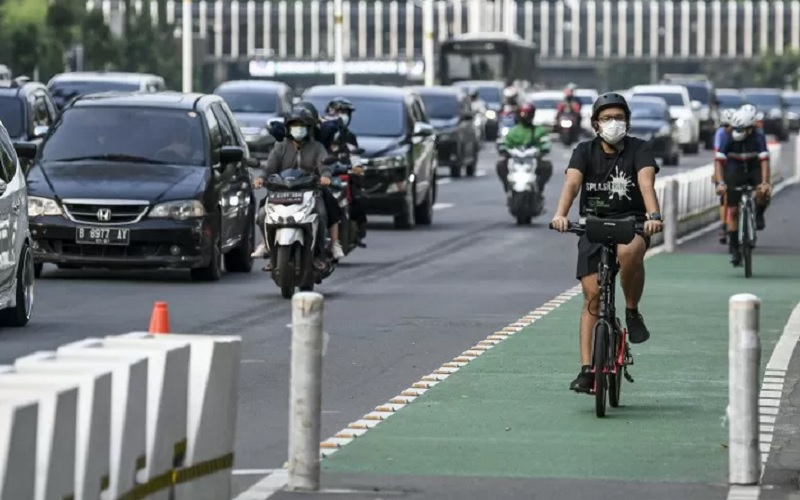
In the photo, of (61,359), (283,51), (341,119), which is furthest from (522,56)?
(283,51)

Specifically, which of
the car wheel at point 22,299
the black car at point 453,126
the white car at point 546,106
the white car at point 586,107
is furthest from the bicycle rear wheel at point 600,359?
the white car at point 546,106

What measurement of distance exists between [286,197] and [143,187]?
1.99 metres

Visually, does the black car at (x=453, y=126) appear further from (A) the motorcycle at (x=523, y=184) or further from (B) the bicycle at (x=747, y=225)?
(B) the bicycle at (x=747, y=225)

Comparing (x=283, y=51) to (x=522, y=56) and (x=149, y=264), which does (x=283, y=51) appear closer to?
(x=522, y=56)

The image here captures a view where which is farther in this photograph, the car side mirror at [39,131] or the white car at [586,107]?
the white car at [586,107]

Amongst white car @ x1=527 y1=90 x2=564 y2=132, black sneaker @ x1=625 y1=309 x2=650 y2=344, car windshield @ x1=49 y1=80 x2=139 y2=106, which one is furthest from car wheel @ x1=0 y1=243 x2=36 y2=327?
white car @ x1=527 y1=90 x2=564 y2=132

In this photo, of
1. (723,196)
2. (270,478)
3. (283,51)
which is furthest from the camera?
(283,51)

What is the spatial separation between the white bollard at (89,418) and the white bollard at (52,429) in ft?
0.29

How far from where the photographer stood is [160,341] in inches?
343

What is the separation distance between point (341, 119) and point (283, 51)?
563ft

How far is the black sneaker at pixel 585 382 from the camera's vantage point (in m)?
12.8

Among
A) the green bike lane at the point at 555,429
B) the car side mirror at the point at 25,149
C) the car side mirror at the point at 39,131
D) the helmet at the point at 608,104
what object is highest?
the helmet at the point at 608,104

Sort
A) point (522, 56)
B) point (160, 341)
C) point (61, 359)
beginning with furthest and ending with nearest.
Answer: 1. point (522, 56)
2. point (160, 341)
3. point (61, 359)

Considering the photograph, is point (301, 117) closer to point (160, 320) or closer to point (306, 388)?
point (306, 388)
